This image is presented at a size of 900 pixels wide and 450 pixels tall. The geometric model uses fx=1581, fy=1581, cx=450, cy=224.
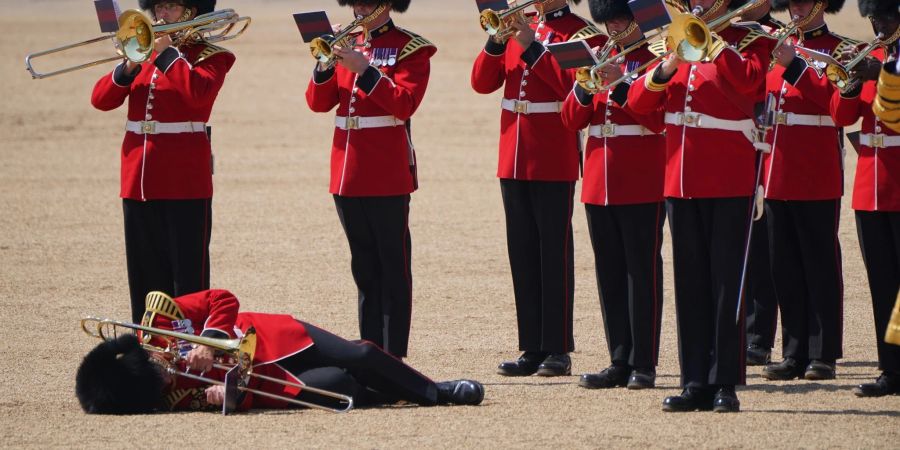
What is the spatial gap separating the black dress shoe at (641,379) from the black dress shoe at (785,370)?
619mm

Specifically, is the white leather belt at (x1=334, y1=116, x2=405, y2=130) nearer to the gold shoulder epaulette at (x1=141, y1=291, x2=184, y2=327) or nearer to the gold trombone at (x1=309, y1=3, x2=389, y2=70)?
the gold trombone at (x1=309, y1=3, x2=389, y2=70)

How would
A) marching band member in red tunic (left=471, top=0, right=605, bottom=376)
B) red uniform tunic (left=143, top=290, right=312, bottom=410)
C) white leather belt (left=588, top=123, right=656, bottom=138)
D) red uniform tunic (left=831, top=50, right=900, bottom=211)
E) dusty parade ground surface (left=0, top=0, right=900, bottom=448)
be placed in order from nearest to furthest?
dusty parade ground surface (left=0, top=0, right=900, bottom=448) → red uniform tunic (left=143, top=290, right=312, bottom=410) → red uniform tunic (left=831, top=50, right=900, bottom=211) → white leather belt (left=588, top=123, right=656, bottom=138) → marching band member in red tunic (left=471, top=0, right=605, bottom=376)

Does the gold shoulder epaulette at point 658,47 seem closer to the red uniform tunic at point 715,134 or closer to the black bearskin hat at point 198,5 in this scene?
the red uniform tunic at point 715,134

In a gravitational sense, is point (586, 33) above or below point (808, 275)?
above

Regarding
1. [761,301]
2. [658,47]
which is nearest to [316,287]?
[761,301]

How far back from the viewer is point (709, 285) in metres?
5.93

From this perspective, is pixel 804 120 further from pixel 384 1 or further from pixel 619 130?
pixel 384 1

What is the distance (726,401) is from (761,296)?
153 centimetres

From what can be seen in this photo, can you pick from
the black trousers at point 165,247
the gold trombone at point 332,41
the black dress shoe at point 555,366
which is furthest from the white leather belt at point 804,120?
the black trousers at point 165,247

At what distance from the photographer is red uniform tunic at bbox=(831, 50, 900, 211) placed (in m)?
6.30

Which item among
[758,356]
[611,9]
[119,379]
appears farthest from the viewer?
[758,356]

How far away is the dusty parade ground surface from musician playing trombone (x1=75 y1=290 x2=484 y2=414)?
80 millimetres

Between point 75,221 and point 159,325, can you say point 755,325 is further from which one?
point 75,221

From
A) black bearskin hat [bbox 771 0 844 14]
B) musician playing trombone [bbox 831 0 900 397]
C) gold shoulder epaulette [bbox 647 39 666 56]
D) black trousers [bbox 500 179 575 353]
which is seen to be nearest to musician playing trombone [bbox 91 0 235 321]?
black trousers [bbox 500 179 575 353]
